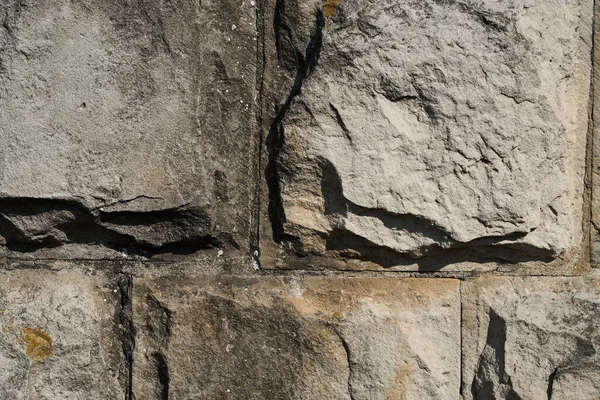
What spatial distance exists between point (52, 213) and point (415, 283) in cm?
56

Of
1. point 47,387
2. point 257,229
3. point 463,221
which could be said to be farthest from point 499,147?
point 47,387

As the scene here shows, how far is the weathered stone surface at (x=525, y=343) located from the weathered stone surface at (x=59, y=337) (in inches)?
21.7

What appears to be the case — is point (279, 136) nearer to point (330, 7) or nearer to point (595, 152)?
point (330, 7)

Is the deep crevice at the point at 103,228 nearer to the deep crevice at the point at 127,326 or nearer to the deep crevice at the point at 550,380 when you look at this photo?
Result: the deep crevice at the point at 127,326

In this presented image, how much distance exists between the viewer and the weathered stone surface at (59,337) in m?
1.14

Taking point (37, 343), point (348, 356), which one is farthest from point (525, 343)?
point (37, 343)

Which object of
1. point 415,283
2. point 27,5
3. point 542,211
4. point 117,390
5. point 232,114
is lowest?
point 117,390

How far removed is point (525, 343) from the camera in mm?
1227

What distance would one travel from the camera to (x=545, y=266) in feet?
4.17

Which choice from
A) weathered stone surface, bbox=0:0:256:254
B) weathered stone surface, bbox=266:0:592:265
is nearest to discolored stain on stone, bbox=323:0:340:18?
weathered stone surface, bbox=266:0:592:265

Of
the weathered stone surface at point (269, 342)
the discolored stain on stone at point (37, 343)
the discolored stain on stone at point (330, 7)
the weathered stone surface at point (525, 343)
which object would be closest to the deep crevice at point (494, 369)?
the weathered stone surface at point (525, 343)

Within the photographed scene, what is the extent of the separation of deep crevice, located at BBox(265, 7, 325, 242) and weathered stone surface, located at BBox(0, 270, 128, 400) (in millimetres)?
264

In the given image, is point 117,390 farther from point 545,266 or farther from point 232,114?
point 545,266

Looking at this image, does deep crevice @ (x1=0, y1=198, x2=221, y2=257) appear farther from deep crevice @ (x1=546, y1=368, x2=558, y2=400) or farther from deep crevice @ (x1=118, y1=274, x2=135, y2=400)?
deep crevice @ (x1=546, y1=368, x2=558, y2=400)
